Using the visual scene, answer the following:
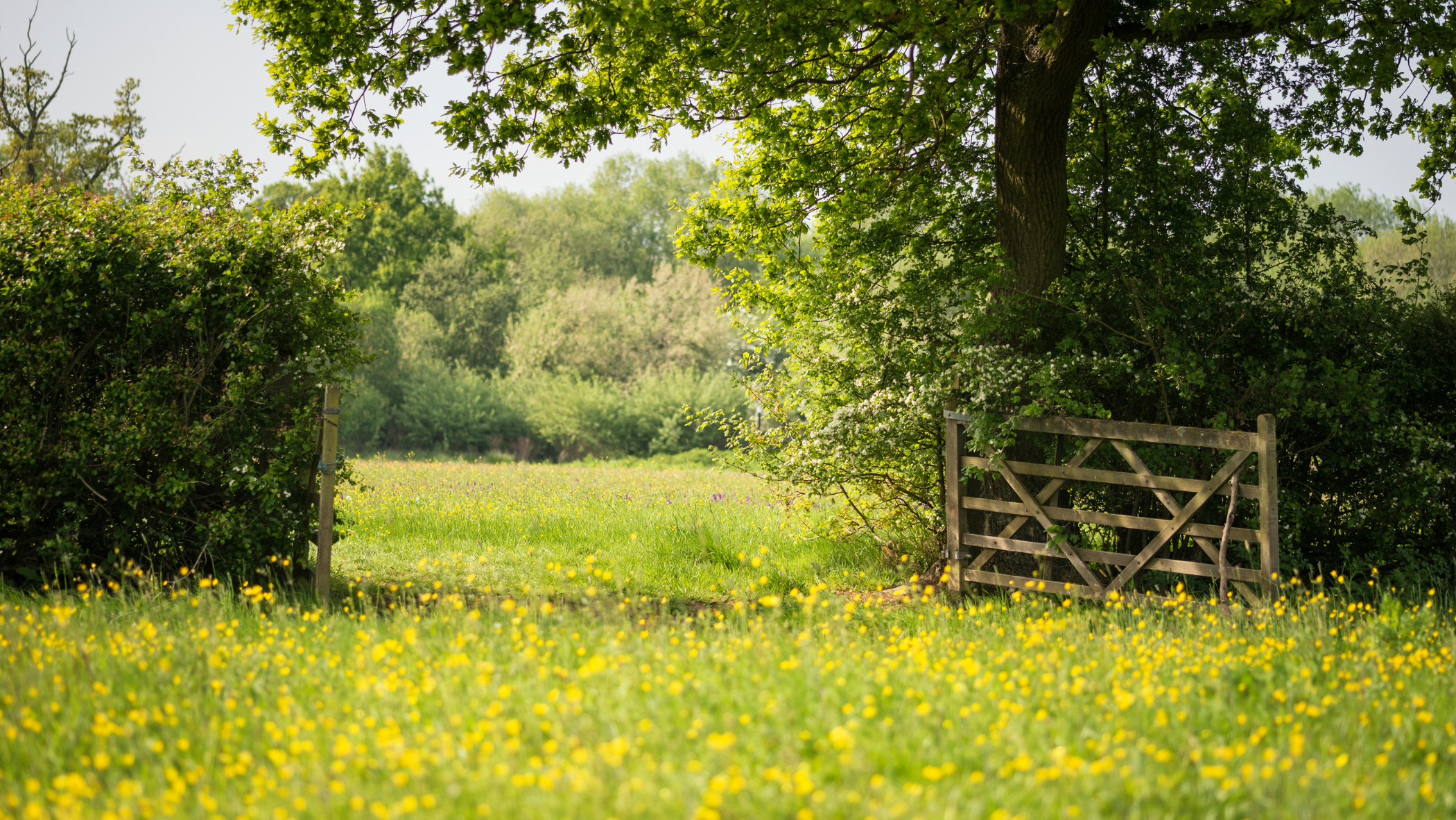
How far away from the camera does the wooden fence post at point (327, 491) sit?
7086mm

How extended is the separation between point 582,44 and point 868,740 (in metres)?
7.33

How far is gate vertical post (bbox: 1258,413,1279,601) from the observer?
6.69 meters

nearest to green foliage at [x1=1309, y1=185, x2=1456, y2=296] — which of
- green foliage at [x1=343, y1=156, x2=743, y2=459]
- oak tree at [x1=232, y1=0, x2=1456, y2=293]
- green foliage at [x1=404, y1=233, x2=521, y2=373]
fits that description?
oak tree at [x1=232, y1=0, x2=1456, y2=293]

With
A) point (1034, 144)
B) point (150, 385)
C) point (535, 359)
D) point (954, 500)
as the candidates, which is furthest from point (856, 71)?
point (535, 359)

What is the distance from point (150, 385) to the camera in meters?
7.02

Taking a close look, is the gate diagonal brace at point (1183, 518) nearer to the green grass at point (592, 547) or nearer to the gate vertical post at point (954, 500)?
the gate vertical post at point (954, 500)

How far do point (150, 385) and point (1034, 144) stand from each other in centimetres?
779

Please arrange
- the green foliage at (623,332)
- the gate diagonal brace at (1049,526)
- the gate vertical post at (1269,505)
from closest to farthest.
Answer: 1. the gate vertical post at (1269,505)
2. the gate diagonal brace at (1049,526)
3. the green foliage at (623,332)

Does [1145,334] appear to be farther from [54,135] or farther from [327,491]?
[54,135]

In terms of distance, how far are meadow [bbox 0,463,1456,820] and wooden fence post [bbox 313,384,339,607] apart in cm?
53

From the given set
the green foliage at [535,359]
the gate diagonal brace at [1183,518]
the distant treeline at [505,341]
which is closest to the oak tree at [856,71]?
the gate diagonal brace at [1183,518]

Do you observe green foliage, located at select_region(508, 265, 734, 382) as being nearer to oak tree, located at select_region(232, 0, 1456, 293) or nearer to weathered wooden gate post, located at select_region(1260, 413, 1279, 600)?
oak tree, located at select_region(232, 0, 1456, 293)

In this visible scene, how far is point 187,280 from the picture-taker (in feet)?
23.7

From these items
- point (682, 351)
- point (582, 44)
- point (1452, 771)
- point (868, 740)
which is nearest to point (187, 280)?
point (582, 44)
